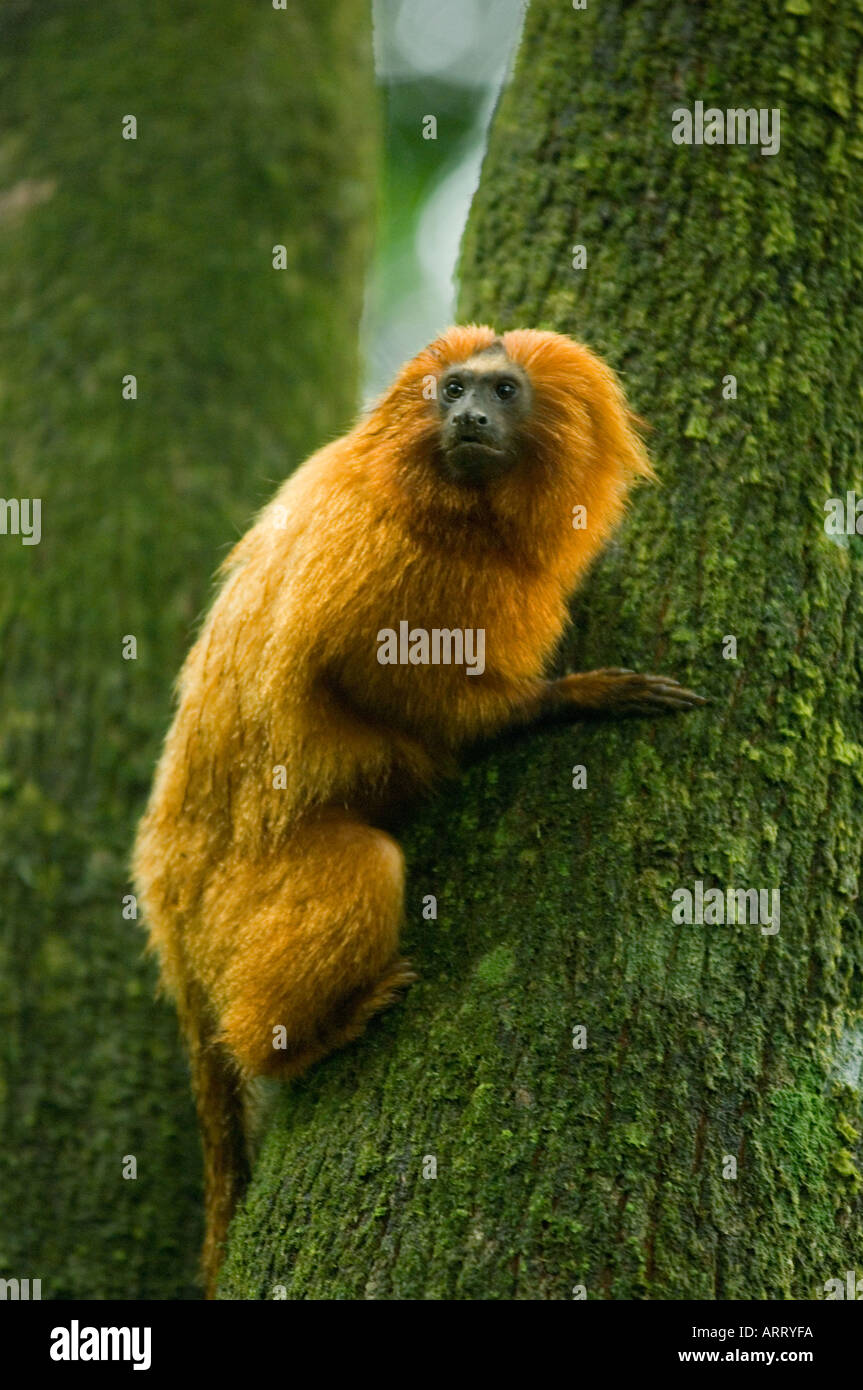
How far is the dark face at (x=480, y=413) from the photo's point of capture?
4.04 m

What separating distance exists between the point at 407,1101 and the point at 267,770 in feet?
4.26

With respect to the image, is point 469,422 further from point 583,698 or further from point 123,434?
point 123,434

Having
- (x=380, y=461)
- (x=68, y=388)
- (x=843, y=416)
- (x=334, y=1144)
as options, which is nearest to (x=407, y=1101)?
(x=334, y=1144)

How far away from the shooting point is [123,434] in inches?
237

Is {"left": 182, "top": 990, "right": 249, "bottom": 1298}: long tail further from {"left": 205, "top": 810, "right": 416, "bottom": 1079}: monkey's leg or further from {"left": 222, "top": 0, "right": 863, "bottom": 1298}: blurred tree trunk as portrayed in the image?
{"left": 222, "top": 0, "right": 863, "bottom": 1298}: blurred tree trunk

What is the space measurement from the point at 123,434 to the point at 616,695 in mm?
3442

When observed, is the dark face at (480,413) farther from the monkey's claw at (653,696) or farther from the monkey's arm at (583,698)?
the monkey's claw at (653,696)

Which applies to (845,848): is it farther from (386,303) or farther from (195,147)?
(386,303)

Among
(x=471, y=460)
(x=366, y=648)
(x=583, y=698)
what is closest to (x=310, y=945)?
(x=366, y=648)

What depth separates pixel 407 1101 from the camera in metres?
3.13

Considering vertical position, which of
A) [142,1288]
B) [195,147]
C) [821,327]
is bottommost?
[142,1288]

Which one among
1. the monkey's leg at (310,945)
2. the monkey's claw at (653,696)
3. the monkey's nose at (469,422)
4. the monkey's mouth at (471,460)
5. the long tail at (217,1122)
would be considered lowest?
the long tail at (217,1122)

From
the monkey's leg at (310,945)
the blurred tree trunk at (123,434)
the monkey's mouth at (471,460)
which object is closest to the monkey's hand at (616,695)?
the monkey's leg at (310,945)

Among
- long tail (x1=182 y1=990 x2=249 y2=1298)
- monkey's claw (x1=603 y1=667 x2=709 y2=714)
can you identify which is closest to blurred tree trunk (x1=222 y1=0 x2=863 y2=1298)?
monkey's claw (x1=603 y1=667 x2=709 y2=714)
